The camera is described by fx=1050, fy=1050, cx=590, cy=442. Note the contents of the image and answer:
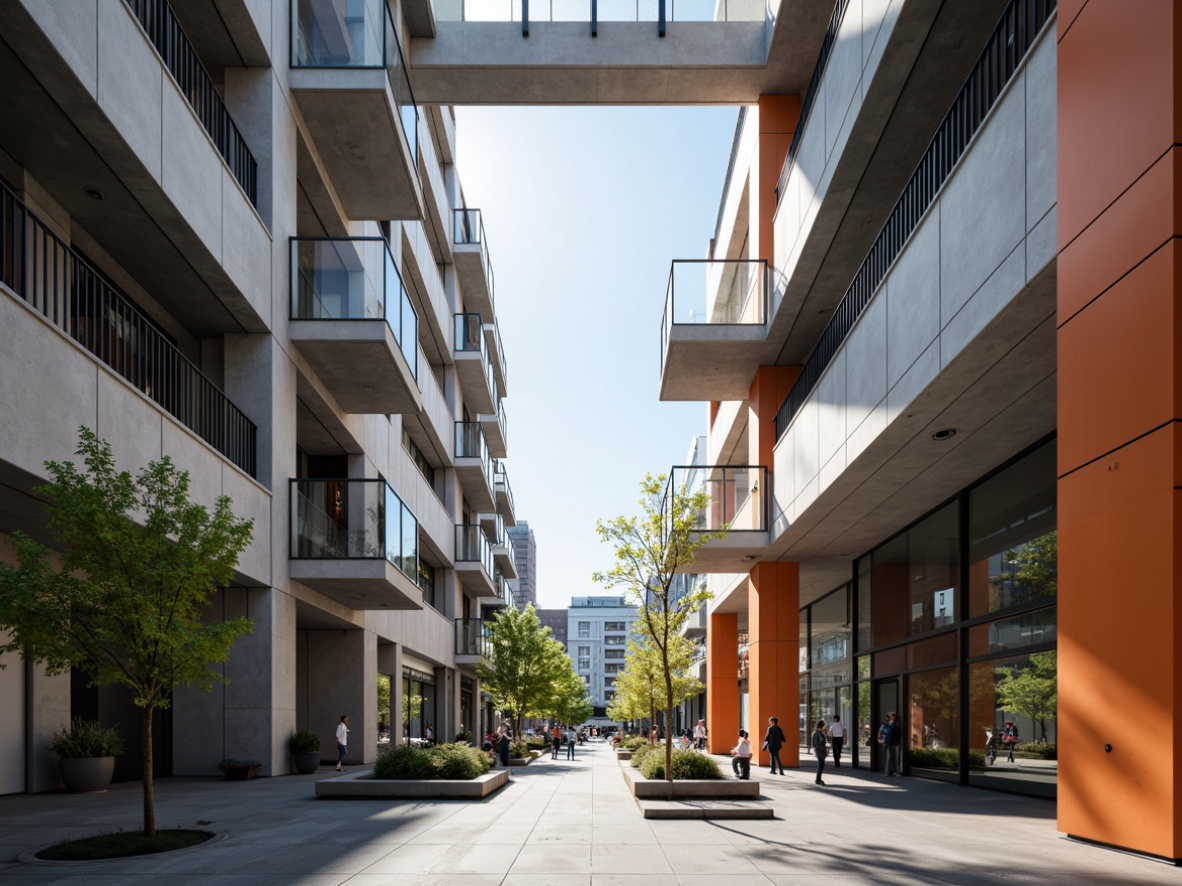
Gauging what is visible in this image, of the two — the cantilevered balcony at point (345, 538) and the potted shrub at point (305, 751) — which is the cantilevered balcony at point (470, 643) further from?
the potted shrub at point (305, 751)

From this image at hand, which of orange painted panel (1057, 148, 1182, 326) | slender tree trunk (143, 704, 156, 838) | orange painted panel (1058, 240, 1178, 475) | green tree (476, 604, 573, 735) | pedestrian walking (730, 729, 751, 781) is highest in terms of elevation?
orange painted panel (1057, 148, 1182, 326)

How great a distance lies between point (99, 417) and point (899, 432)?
11.1 metres

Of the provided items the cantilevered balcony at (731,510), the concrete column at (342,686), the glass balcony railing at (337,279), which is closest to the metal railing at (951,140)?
the cantilevered balcony at (731,510)

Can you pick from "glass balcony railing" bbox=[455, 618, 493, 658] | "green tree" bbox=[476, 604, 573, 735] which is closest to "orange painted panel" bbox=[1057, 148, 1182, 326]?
"green tree" bbox=[476, 604, 573, 735]

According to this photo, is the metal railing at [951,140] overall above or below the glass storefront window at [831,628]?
above

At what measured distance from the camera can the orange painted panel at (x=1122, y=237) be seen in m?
8.48

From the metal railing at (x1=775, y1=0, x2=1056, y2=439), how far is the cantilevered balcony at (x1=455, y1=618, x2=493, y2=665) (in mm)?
29577

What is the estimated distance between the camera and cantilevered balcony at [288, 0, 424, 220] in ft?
66.0

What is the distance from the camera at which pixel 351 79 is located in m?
20.2

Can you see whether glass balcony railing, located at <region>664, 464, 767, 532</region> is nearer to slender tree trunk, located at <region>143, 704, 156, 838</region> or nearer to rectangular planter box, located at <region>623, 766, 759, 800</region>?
rectangular planter box, located at <region>623, 766, 759, 800</region>

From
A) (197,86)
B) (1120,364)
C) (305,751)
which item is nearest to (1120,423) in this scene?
(1120,364)

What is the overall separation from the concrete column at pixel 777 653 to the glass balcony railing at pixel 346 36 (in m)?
14.9

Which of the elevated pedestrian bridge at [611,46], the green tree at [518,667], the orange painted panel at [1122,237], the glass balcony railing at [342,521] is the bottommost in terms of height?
the green tree at [518,667]

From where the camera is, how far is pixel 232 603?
1984cm
